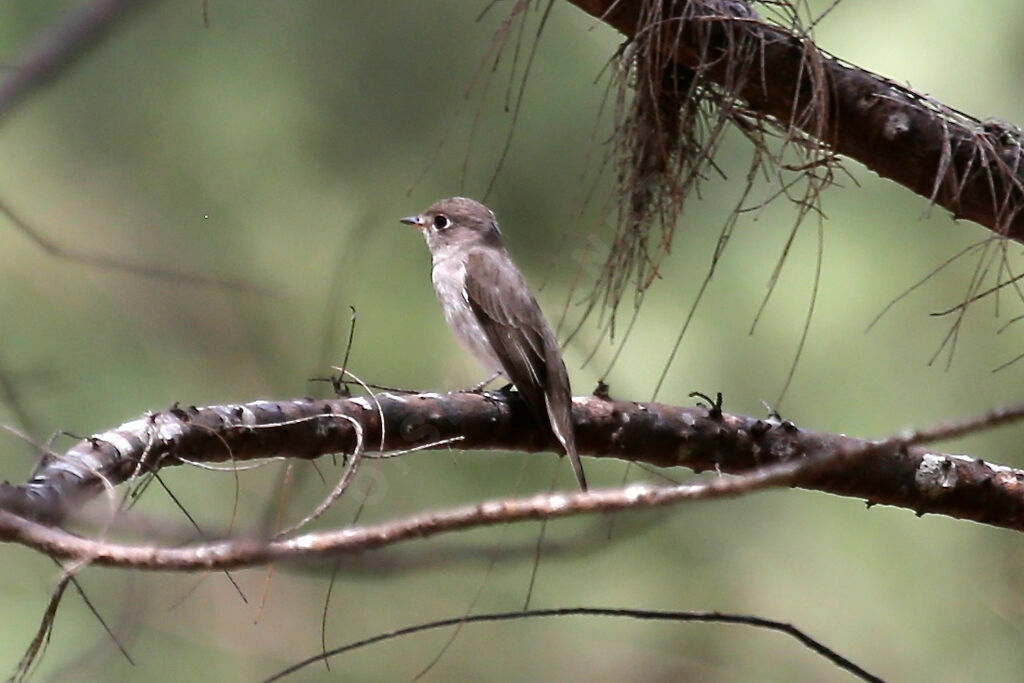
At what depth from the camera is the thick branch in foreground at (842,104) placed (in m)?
1.76

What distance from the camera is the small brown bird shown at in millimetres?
2801

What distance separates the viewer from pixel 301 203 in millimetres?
3391

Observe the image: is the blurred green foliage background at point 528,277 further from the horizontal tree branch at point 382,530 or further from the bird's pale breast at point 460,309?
the horizontal tree branch at point 382,530

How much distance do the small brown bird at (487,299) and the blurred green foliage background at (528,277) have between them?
15 cm

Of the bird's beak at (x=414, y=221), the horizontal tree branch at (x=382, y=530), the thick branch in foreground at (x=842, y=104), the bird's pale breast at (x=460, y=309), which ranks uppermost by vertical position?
the bird's beak at (x=414, y=221)

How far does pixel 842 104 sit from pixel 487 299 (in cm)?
136

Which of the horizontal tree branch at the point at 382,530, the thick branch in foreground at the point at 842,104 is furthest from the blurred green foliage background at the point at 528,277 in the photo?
the horizontal tree branch at the point at 382,530

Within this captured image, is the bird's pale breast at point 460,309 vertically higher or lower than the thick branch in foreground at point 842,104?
higher

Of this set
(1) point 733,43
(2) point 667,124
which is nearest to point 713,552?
(2) point 667,124

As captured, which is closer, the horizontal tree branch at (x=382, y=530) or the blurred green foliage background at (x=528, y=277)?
the horizontal tree branch at (x=382, y=530)

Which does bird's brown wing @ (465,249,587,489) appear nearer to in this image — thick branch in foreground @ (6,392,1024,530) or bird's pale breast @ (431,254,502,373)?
bird's pale breast @ (431,254,502,373)

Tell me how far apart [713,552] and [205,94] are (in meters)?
1.90

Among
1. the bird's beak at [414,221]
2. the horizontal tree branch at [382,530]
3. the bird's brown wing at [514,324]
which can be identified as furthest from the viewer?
the bird's beak at [414,221]

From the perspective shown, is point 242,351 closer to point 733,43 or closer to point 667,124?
point 667,124
